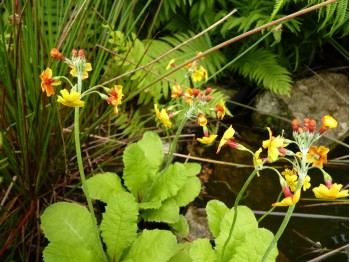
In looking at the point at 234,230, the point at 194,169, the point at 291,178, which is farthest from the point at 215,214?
the point at 291,178

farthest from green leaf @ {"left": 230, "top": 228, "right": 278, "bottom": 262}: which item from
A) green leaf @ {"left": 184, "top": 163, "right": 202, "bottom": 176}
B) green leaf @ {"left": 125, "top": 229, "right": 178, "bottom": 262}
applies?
green leaf @ {"left": 184, "top": 163, "right": 202, "bottom": 176}

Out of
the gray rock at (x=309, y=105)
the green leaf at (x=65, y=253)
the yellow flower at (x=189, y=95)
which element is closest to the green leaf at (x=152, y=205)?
the green leaf at (x=65, y=253)

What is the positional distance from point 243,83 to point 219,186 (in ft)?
2.82

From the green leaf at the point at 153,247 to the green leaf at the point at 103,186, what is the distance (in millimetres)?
203

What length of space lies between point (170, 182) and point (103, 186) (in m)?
0.21

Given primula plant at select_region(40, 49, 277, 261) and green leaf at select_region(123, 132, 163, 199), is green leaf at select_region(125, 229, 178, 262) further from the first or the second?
green leaf at select_region(123, 132, 163, 199)

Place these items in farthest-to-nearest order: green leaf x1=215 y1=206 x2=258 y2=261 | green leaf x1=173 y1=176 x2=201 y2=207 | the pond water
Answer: the pond water < green leaf x1=173 y1=176 x2=201 y2=207 < green leaf x1=215 y1=206 x2=258 y2=261

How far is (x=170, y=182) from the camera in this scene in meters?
1.35

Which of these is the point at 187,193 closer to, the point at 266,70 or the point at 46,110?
the point at 46,110

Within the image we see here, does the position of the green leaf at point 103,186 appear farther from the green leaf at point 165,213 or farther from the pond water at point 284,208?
the pond water at point 284,208

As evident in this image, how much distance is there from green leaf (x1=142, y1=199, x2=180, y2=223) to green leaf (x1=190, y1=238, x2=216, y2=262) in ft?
0.62

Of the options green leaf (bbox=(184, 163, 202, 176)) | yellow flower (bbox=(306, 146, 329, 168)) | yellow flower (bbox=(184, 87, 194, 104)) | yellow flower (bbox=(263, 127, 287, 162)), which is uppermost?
yellow flower (bbox=(263, 127, 287, 162))

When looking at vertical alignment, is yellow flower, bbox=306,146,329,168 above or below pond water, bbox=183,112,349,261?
above

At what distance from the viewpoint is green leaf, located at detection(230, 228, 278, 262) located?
42.9 inches
